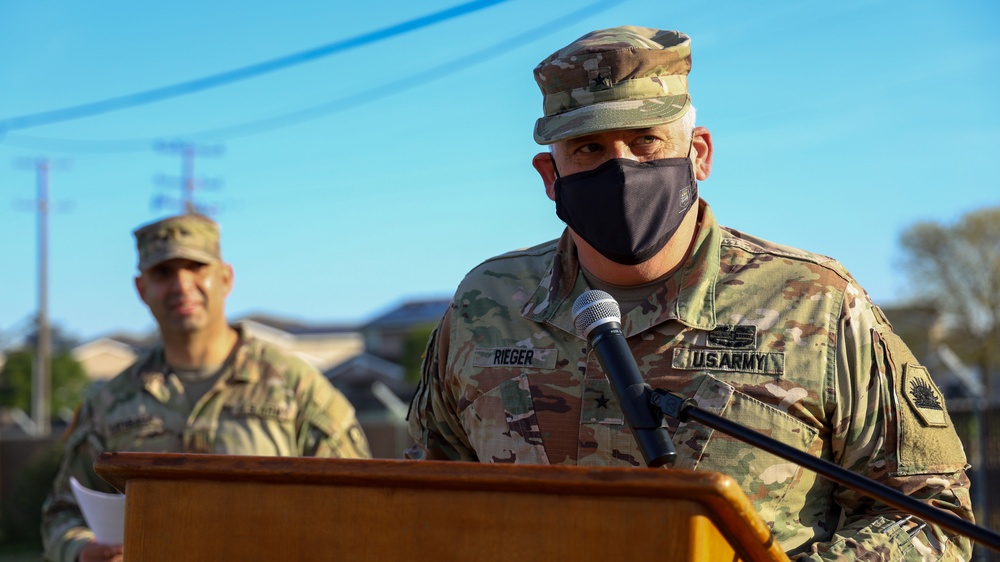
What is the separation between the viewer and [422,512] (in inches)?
61.9

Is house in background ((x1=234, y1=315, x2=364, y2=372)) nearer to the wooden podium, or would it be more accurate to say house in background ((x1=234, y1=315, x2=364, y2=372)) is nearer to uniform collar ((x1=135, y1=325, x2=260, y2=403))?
uniform collar ((x1=135, y1=325, x2=260, y2=403))

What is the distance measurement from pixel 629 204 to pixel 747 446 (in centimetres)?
60

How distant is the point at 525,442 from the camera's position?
2.56 m

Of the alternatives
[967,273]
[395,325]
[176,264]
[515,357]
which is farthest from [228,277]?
[395,325]

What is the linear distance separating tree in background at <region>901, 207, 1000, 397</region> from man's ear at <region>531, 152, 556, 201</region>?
42323 mm

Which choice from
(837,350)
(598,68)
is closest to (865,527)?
(837,350)

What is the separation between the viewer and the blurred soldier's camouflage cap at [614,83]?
2.37 m

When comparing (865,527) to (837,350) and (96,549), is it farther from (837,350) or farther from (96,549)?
(96,549)

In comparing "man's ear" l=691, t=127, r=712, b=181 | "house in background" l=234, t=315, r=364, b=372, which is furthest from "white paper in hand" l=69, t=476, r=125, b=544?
"house in background" l=234, t=315, r=364, b=372

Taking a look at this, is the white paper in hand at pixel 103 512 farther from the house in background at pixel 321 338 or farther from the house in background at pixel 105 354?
the house in background at pixel 105 354

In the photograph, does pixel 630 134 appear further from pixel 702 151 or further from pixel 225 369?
pixel 225 369

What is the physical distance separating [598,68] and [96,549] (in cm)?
301

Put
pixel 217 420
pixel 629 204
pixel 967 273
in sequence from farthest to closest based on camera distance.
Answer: pixel 967 273
pixel 217 420
pixel 629 204

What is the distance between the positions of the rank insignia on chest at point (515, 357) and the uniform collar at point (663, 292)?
0.26 ft
